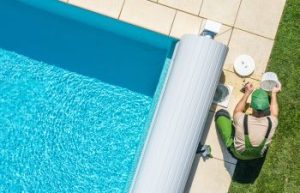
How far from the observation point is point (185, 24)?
7.83m

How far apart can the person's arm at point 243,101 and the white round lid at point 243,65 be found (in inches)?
8.8

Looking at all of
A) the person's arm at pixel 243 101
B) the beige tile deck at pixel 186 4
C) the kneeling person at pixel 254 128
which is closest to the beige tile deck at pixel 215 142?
the kneeling person at pixel 254 128

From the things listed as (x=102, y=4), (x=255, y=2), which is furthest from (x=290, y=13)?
(x=102, y=4)

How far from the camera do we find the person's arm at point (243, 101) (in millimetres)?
7551

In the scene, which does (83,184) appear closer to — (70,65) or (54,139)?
(54,139)

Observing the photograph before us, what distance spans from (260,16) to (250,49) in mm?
480

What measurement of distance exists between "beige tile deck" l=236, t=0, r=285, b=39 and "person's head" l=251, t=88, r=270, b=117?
39.9 inches

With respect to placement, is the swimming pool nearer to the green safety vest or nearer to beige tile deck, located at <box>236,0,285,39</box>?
beige tile deck, located at <box>236,0,285,39</box>

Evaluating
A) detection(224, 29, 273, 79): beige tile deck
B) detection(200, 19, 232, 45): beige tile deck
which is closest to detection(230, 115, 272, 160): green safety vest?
detection(224, 29, 273, 79): beige tile deck

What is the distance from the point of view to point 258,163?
7.77m

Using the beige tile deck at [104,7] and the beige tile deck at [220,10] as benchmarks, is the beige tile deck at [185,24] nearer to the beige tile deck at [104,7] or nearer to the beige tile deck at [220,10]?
the beige tile deck at [220,10]

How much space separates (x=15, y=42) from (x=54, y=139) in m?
1.52

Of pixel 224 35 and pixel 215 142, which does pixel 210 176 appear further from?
pixel 224 35

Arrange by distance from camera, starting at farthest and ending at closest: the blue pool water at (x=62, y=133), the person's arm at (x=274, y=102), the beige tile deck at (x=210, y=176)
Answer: the blue pool water at (x=62, y=133) < the beige tile deck at (x=210, y=176) < the person's arm at (x=274, y=102)
